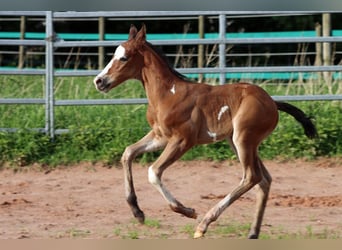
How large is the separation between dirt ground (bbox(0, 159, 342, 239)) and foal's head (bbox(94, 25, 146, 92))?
1.14 m

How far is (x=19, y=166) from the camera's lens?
8.45 metres

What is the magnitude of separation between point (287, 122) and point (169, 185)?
6.37 feet

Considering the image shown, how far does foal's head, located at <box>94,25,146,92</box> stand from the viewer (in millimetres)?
5723

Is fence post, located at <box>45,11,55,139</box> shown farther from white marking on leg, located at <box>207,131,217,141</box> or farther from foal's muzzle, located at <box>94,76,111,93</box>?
white marking on leg, located at <box>207,131,217,141</box>

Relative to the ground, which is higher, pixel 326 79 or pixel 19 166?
pixel 326 79

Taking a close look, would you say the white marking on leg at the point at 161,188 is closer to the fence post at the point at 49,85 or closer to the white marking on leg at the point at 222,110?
the white marking on leg at the point at 222,110

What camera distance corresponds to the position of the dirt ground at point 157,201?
561 centimetres

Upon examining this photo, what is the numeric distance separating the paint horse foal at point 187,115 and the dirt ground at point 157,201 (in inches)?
16.7

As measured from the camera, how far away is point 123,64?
5758 mm

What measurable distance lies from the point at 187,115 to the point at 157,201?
1.72 metres

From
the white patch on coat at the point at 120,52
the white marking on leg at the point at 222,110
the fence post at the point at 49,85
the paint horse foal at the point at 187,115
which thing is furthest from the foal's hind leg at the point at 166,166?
the fence post at the point at 49,85

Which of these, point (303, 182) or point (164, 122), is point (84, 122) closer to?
point (303, 182)

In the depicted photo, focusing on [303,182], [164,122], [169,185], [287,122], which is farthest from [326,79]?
[164,122]
